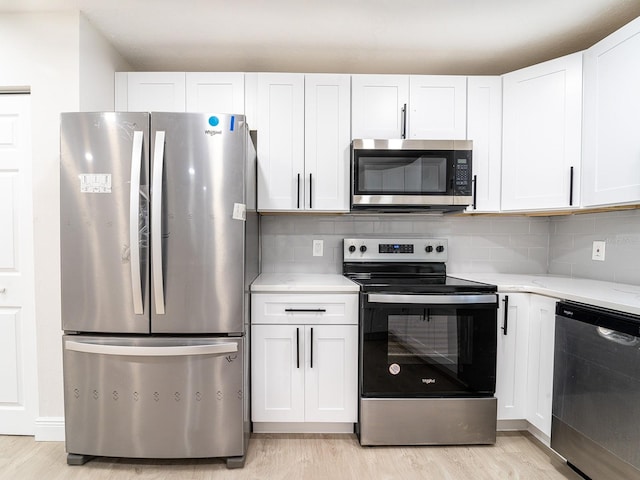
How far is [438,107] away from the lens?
210cm

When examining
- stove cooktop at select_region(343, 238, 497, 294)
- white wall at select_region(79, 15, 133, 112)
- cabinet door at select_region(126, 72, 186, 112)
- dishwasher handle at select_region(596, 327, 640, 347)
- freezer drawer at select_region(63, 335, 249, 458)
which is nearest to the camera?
dishwasher handle at select_region(596, 327, 640, 347)

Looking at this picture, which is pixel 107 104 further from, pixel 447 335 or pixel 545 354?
pixel 545 354

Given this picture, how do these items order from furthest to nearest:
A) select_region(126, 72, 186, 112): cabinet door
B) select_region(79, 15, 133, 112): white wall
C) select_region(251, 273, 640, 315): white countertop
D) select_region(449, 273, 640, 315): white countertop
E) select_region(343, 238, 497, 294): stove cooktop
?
1. select_region(343, 238, 497, 294): stove cooktop
2. select_region(126, 72, 186, 112): cabinet door
3. select_region(79, 15, 133, 112): white wall
4. select_region(251, 273, 640, 315): white countertop
5. select_region(449, 273, 640, 315): white countertop

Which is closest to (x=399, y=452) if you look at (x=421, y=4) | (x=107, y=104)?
(x=421, y=4)

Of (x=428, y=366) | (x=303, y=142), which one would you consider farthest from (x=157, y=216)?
(x=428, y=366)

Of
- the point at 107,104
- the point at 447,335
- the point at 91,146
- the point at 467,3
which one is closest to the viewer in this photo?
the point at 91,146

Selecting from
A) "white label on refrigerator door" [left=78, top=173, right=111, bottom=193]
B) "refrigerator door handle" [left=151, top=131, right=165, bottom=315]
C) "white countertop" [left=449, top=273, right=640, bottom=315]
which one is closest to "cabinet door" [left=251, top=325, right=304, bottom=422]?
"refrigerator door handle" [left=151, top=131, right=165, bottom=315]

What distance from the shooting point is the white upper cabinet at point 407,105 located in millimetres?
2078

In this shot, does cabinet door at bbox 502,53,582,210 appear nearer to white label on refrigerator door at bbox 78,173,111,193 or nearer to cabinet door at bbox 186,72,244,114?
cabinet door at bbox 186,72,244,114

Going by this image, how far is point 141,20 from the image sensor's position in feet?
5.93

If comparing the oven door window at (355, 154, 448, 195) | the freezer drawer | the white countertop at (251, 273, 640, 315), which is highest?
the oven door window at (355, 154, 448, 195)

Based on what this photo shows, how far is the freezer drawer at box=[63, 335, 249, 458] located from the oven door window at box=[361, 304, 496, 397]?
2.42ft

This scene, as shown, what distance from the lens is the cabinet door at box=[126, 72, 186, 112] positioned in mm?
2043

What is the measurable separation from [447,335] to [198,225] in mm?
1507
